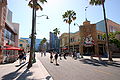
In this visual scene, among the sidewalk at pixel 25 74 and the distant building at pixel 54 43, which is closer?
the sidewalk at pixel 25 74

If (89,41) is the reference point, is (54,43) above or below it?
above

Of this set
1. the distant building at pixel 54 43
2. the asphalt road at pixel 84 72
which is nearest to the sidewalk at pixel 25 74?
the asphalt road at pixel 84 72

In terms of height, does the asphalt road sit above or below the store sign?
below

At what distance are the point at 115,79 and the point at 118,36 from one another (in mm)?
34127

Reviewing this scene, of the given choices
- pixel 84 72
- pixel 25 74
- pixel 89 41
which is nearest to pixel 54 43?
pixel 89 41

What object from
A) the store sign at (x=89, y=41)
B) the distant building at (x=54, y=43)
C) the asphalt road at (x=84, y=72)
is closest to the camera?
the asphalt road at (x=84, y=72)

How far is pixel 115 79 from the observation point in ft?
25.6

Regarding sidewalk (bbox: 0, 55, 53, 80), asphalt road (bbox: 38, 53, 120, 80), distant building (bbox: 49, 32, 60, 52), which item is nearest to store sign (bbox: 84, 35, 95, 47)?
asphalt road (bbox: 38, 53, 120, 80)

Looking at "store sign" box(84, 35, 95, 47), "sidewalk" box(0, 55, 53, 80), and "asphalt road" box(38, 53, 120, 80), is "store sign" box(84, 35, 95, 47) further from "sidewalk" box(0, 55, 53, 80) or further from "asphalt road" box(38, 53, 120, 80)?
"sidewalk" box(0, 55, 53, 80)

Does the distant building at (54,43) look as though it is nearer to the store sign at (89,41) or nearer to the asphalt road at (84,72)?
the store sign at (89,41)

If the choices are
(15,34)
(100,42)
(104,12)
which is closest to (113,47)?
(100,42)

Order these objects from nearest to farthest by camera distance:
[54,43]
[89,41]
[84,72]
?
[84,72], [89,41], [54,43]

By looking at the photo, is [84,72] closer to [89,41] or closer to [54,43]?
[89,41]

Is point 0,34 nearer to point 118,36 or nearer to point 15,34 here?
point 15,34
